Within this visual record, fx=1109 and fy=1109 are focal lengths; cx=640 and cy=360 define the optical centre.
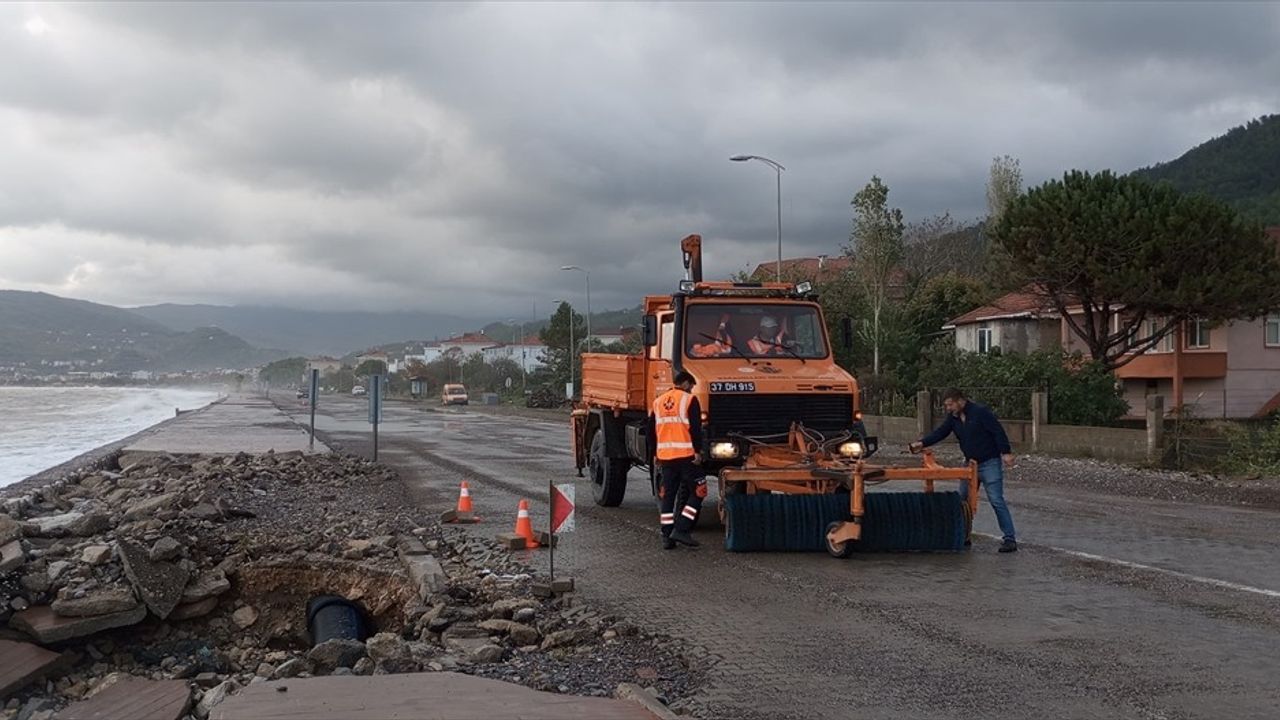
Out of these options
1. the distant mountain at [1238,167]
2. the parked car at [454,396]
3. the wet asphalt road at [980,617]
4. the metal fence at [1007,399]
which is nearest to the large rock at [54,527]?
the wet asphalt road at [980,617]

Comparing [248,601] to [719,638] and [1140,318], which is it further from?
[1140,318]

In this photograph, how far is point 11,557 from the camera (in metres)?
9.91

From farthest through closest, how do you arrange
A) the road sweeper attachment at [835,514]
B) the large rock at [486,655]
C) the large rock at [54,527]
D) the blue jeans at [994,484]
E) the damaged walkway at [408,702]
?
the large rock at [54,527] → the blue jeans at [994,484] → the road sweeper attachment at [835,514] → the large rock at [486,655] → the damaged walkway at [408,702]

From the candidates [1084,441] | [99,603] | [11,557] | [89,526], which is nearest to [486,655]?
[99,603]

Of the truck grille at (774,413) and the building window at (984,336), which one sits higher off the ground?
the building window at (984,336)

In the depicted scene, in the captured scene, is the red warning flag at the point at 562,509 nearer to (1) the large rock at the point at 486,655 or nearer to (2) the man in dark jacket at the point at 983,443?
(1) the large rock at the point at 486,655

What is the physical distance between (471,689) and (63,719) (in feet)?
10.1

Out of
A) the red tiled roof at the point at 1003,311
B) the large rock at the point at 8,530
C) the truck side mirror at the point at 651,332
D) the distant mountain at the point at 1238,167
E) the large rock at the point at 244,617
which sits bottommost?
the large rock at the point at 244,617

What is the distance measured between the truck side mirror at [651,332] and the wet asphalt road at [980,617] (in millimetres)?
2249

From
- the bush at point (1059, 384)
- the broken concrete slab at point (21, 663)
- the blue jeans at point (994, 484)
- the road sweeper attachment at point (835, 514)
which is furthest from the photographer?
the bush at point (1059, 384)

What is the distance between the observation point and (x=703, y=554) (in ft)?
36.3

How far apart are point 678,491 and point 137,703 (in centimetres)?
567

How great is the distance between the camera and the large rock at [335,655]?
23.1 feet

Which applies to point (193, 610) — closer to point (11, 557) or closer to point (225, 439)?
point (11, 557)
